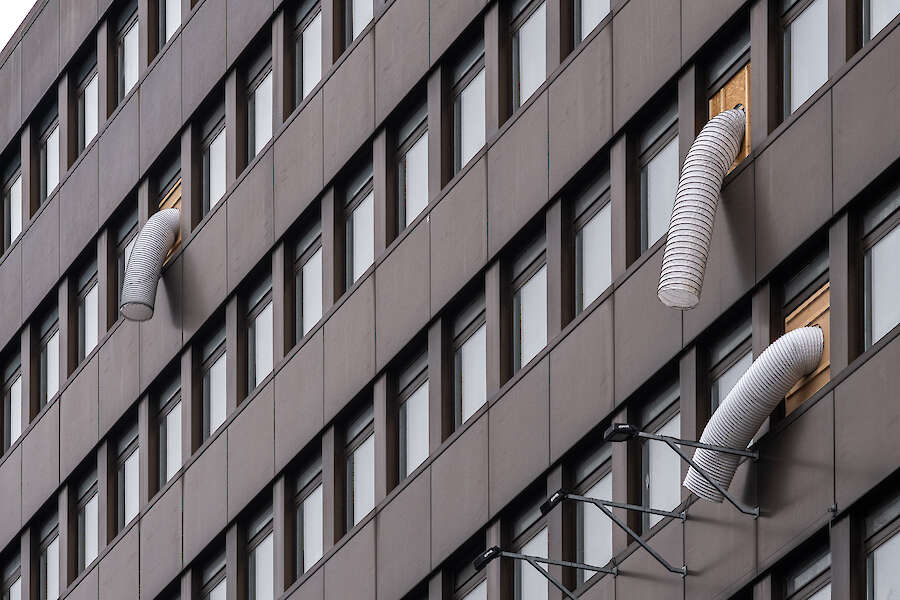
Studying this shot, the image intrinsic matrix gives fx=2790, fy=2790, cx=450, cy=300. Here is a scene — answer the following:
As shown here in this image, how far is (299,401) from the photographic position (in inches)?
1793

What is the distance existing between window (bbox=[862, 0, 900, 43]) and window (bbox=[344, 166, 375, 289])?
11996mm

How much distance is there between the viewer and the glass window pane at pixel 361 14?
4569cm

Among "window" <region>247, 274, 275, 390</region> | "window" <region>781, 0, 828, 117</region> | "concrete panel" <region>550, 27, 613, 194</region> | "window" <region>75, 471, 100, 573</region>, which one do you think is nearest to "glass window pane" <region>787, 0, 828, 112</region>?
"window" <region>781, 0, 828, 117</region>

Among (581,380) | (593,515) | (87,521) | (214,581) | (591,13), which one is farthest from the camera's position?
(87,521)

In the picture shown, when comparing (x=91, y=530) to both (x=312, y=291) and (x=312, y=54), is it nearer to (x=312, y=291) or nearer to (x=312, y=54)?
(x=312, y=291)

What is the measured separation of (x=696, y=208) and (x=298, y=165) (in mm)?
12532

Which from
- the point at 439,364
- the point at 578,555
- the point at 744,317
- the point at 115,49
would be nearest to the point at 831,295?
the point at 744,317

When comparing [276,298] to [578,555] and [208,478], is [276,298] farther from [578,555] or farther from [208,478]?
[578,555]

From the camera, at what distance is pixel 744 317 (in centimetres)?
3603

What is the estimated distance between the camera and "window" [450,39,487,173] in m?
42.4

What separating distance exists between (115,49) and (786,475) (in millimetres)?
23720

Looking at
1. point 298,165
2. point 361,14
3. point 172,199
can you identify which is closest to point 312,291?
point 298,165

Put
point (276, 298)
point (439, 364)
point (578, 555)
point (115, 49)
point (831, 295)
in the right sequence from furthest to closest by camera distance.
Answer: point (115, 49) → point (276, 298) → point (439, 364) → point (578, 555) → point (831, 295)

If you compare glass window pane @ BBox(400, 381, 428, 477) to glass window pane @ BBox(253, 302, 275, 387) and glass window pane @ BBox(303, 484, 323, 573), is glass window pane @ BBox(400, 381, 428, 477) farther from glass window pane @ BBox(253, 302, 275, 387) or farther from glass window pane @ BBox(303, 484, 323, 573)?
glass window pane @ BBox(253, 302, 275, 387)
